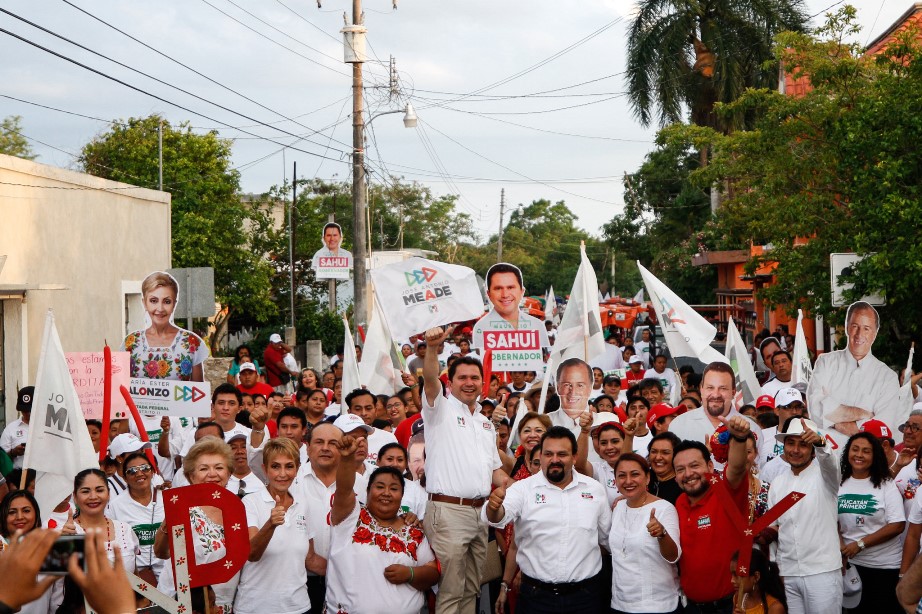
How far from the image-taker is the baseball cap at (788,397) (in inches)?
426

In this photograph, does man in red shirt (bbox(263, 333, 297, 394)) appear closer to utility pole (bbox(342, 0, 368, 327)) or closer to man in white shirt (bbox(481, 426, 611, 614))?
utility pole (bbox(342, 0, 368, 327))

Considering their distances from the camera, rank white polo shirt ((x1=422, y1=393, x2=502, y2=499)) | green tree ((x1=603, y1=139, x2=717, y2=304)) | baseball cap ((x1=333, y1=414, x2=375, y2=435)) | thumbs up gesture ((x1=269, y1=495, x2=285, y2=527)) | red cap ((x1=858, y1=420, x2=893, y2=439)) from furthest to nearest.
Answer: green tree ((x1=603, y1=139, x2=717, y2=304)) < red cap ((x1=858, y1=420, x2=893, y2=439)) < baseball cap ((x1=333, y1=414, x2=375, y2=435)) < white polo shirt ((x1=422, y1=393, x2=502, y2=499)) < thumbs up gesture ((x1=269, y1=495, x2=285, y2=527))

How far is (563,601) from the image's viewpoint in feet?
23.3

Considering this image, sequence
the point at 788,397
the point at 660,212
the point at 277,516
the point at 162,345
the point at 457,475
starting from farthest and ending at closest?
the point at 660,212 → the point at 788,397 → the point at 162,345 → the point at 457,475 → the point at 277,516

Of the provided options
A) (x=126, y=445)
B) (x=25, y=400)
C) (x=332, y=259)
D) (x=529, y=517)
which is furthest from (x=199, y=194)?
(x=529, y=517)

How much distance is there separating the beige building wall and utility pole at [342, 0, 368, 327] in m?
4.02

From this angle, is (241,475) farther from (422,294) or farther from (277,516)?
(422,294)

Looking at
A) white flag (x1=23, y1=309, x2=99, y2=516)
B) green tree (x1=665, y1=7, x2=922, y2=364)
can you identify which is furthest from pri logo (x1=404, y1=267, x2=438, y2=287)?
green tree (x1=665, y1=7, x2=922, y2=364)

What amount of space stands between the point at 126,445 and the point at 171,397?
883 mm

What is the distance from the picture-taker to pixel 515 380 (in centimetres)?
1465

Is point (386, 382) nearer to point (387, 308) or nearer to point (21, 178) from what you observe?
point (387, 308)

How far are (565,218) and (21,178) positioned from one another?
94881 millimetres

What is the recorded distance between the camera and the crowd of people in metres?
6.87

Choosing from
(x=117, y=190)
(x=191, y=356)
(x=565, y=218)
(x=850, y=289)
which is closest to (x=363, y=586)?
(x=191, y=356)
